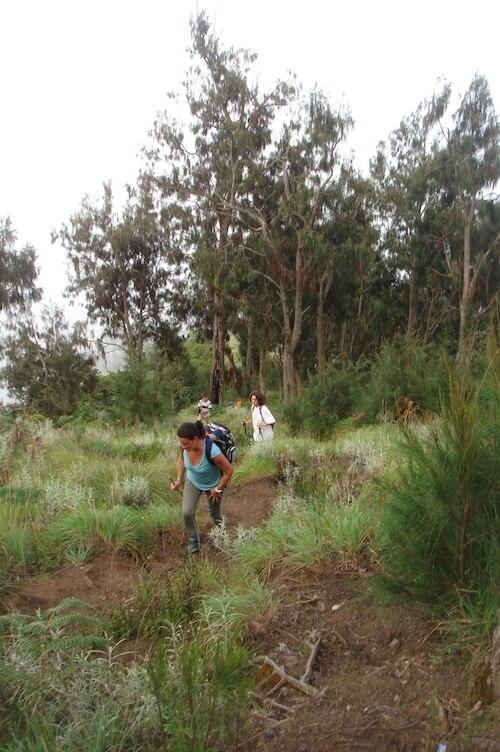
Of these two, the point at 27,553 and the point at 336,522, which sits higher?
the point at 336,522

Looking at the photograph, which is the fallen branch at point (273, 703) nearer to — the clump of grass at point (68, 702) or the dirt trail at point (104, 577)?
the clump of grass at point (68, 702)

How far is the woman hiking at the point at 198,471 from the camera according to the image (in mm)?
5830

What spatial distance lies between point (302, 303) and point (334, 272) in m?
2.09

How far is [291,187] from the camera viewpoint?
2539 cm

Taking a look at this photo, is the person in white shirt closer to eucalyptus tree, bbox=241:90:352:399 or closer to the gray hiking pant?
the gray hiking pant

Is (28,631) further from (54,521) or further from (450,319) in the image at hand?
(450,319)

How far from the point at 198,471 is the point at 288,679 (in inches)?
117

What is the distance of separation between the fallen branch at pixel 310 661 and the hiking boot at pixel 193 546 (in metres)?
2.56

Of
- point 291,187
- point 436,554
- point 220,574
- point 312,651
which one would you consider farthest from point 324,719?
point 291,187

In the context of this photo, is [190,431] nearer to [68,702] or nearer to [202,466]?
[202,466]

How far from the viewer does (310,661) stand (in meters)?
3.31

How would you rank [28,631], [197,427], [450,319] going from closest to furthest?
[28,631] < [197,427] < [450,319]

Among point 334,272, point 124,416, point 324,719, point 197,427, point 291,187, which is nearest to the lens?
point 324,719

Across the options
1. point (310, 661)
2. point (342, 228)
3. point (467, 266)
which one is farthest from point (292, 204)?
point (310, 661)
